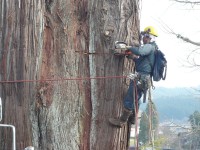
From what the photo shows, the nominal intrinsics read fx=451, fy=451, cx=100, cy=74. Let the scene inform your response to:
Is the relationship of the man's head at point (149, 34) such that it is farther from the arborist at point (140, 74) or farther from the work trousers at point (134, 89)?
the work trousers at point (134, 89)

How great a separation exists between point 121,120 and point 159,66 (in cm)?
91

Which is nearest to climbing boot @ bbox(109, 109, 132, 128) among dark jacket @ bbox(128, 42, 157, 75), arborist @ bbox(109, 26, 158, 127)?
arborist @ bbox(109, 26, 158, 127)

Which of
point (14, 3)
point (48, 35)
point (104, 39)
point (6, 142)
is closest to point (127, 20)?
point (104, 39)

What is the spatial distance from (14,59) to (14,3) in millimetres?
727

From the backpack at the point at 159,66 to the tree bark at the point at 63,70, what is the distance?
39cm

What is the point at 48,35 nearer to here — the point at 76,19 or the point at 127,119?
the point at 76,19

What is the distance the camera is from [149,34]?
618 cm

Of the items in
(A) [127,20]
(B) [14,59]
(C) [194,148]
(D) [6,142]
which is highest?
(A) [127,20]

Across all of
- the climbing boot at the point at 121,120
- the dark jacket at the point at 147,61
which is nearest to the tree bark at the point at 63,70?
the climbing boot at the point at 121,120

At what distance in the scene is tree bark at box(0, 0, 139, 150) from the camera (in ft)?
18.9

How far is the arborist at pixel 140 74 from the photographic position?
5.86m

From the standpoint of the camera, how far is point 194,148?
23.4 meters

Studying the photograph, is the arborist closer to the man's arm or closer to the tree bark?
the man's arm

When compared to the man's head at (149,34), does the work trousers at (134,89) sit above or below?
below
